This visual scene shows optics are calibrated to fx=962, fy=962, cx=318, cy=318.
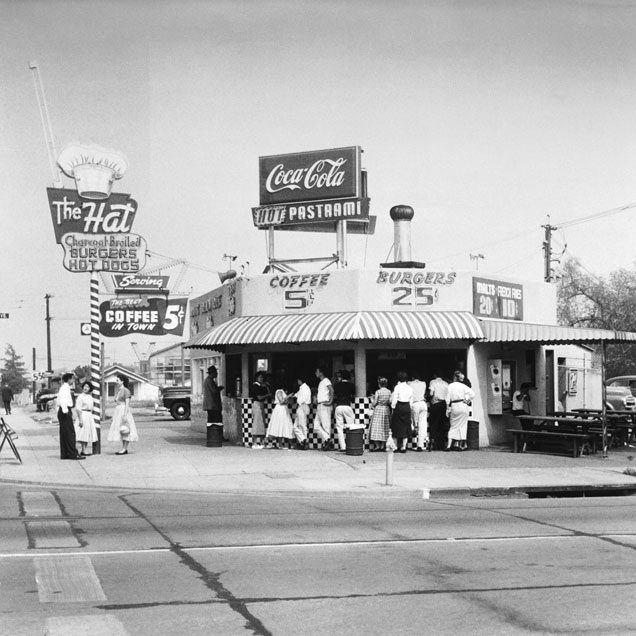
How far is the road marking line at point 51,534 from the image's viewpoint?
10.1 m

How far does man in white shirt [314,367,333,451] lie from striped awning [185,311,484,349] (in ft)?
2.97

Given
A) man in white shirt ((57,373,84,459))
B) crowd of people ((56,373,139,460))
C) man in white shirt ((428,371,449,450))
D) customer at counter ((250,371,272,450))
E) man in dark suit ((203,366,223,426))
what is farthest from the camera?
man in dark suit ((203,366,223,426))

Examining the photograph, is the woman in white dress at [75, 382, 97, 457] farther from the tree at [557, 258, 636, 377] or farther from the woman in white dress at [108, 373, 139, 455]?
the tree at [557, 258, 636, 377]

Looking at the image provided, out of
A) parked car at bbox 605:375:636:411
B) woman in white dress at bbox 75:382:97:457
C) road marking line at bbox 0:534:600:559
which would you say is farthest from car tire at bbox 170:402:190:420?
road marking line at bbox 0:534:600:559

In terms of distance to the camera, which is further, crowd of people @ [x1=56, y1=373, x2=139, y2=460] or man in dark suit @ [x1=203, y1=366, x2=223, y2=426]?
man in dark suit @ [x1=203, y1=366, x2=223, y2=426]

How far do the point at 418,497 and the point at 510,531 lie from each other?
13.1 feet

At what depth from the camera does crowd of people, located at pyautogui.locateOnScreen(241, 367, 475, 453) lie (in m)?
20.6

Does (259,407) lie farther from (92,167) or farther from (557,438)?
(92,167)

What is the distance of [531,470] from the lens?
18.0m

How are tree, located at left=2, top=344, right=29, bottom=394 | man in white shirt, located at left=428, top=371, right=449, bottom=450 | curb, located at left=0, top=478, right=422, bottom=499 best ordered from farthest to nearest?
tree, located at left=2, top=344, right=29, bottom=394
man in white shirt, located at left=428, top=371, right=449, bottom=450
curb, located at left=0, top=478, right=422, bottom=499

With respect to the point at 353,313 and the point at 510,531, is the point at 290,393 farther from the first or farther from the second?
the point at 510,531

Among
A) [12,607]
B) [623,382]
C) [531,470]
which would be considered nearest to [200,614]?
[12,607]

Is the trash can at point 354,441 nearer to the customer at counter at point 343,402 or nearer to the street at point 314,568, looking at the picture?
the customer at counter at point 343,402

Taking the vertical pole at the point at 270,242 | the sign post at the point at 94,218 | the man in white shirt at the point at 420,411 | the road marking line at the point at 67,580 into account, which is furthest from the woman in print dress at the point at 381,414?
the road marking line at the point at 67,580
